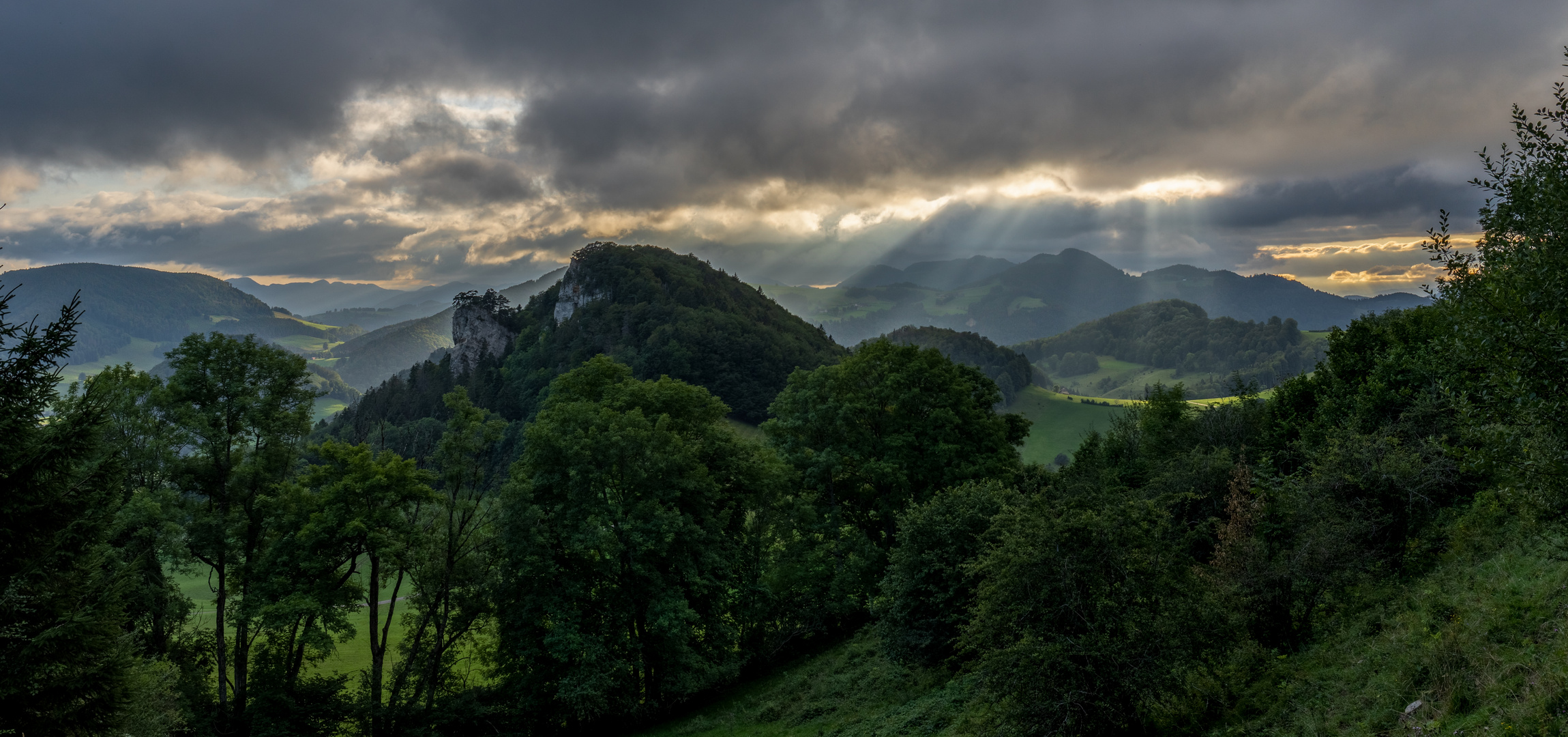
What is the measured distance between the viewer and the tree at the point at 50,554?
9836 mm

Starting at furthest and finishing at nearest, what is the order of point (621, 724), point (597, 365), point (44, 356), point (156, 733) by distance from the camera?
point (597, 365)
point (621, 724)
point (156, 733)
point (44, 356)

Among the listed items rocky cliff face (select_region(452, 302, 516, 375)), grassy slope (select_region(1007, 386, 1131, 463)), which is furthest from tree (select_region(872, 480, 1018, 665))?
rocky cliff face (select_region(452, 302, 516, 375))

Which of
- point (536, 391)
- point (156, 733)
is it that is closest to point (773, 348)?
point (536, 391)

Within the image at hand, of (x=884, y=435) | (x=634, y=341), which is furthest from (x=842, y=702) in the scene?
(x=634, y=341)

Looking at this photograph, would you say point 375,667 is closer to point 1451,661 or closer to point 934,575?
point 934,575

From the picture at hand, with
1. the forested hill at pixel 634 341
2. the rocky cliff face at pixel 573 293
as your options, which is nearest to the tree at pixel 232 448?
the forested hill at pixel 634 341

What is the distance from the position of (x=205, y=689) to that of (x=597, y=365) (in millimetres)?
19467

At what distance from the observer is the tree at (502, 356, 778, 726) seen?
2588 centimetres

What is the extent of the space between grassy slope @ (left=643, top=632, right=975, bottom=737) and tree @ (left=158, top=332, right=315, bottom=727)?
15.8m

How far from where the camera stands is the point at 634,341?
129750 millimetres

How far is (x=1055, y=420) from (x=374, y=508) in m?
172

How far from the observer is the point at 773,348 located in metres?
126

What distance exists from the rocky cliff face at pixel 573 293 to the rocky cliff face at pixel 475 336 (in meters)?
13.1

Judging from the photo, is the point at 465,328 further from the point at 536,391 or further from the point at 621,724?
the point at 621,724
